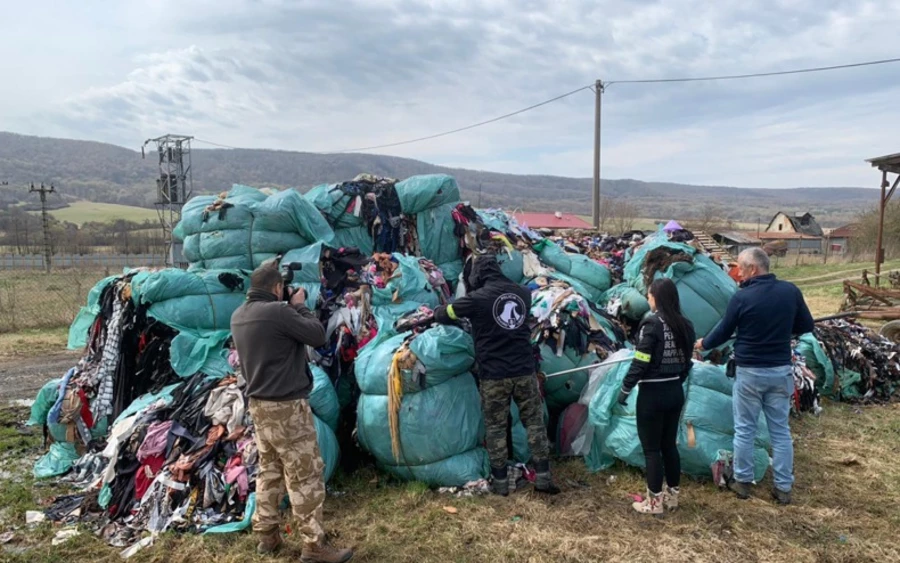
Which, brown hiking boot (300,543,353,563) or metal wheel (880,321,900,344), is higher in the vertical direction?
metal wheel (880,321,900,344)

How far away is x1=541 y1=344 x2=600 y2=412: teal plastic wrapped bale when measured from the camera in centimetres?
442

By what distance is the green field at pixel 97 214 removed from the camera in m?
58.3

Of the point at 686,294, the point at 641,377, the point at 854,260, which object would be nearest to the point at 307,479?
the point at 641,377

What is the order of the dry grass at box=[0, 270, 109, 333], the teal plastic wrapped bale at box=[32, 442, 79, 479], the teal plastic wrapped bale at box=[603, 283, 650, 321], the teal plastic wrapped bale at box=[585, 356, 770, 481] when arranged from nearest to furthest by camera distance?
the teal plastic wrapped bale at box=[585, 356, 770, 481] → the teal plastic wrapped bale at box=[32, 442, 79, 479] → the teal plastic wrapped bale at box=[603, 283, 650, 321] → the dry grass at box=[0, 270, 109, 333]

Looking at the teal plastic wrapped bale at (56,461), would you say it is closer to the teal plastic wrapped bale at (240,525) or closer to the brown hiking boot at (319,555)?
the teal plastic wrapped bale at (240,525)

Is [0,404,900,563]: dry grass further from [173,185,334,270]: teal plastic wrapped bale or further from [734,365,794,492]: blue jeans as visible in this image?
[173,185,334,270]: teal plastic wrapped bale

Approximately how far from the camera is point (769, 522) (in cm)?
341

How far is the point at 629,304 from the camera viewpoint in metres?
5.56

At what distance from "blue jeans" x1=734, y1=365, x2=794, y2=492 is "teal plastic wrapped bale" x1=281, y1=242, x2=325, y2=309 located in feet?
10.7

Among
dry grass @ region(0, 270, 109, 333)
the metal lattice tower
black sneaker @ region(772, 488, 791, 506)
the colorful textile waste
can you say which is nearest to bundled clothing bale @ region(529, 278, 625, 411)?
black sneaker @ region(772, 488, 791, 506)

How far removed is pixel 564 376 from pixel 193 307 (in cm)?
303

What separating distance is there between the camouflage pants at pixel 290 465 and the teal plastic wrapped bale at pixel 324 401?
764 mm

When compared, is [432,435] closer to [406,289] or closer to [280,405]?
[280,405]

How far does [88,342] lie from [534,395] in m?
4.01
